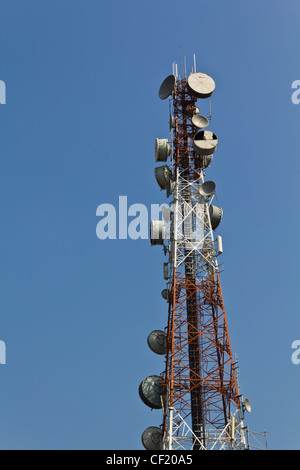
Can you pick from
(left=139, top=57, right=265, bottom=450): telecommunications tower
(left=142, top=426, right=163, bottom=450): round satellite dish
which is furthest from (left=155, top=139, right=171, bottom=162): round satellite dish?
(left=142, top=426, right=163, bottom=450): round satellite dish

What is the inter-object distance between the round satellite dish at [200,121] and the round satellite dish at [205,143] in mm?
1089

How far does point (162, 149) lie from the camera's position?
56.3m

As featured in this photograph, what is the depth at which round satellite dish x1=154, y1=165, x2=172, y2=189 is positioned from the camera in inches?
2196

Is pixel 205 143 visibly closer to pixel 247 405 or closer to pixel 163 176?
pixel 163 176

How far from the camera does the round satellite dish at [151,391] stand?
4656 cm

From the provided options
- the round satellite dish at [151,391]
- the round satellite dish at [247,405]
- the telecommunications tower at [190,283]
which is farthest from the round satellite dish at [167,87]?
the round satellite dish at [247,405]

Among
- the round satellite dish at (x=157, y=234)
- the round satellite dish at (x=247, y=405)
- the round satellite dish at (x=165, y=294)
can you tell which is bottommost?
the round satellite dish at (x=247, y=405)

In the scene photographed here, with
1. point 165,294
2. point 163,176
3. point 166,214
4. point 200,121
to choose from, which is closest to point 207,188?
point 166,214

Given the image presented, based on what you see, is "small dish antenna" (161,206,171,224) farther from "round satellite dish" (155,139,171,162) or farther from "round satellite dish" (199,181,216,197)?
"round satellite dish" (155,139,171,162)

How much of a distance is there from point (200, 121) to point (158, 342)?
23.1m

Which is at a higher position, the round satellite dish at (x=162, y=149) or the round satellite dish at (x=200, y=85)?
the round satellite dish at (x=200, y=85)

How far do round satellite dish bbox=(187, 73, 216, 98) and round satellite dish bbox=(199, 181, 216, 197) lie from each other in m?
10.3

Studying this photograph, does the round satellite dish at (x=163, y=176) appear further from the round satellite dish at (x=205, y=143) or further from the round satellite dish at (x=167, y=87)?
the round satellite dish at (x=167, y=87)
